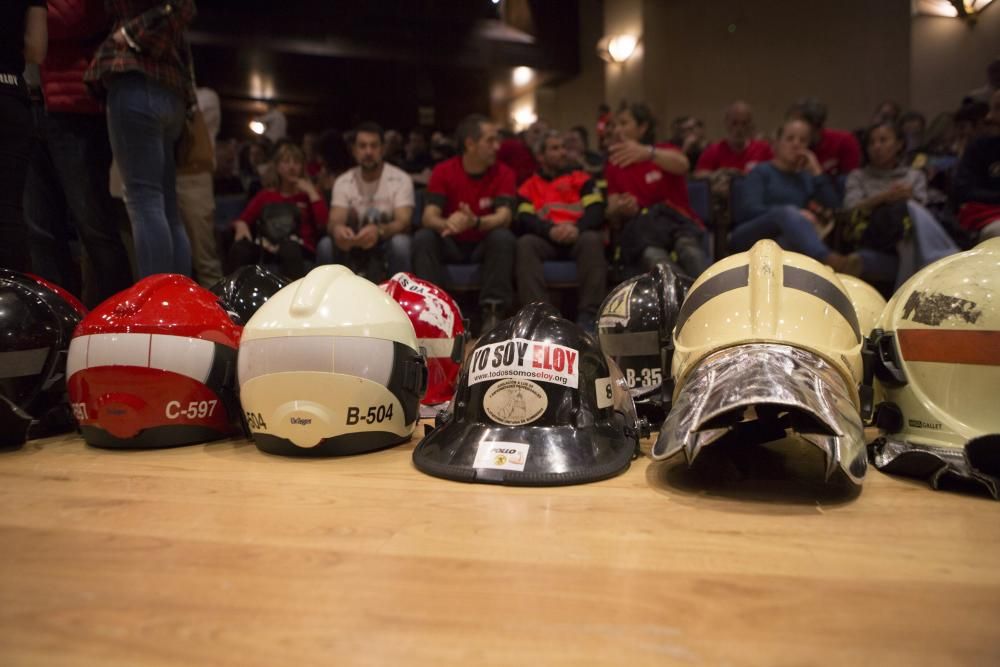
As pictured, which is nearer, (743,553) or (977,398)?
(743,553)

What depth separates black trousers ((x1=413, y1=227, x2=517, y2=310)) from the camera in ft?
13.5

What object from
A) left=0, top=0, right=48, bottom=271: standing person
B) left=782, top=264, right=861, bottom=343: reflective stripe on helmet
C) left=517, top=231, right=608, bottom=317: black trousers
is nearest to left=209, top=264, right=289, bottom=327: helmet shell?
left=0, top=0, right=48, bottom=271: standing person

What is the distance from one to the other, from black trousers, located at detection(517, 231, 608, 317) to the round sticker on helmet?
8.14 ft

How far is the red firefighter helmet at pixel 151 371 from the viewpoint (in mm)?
1906

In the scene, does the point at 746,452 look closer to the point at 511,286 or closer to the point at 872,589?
the point at 872,589

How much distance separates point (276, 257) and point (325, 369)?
2.87 metres

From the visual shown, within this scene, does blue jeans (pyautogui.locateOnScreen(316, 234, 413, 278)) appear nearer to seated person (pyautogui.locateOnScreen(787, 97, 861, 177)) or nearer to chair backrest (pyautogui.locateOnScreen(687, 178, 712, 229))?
chair backrest (pyautogui.locateOnScreen(687, 178, 712, 229))

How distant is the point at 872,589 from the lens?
1048 millimetres

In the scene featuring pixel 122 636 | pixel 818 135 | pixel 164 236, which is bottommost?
pixel 122 636

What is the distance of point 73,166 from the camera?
104 inches

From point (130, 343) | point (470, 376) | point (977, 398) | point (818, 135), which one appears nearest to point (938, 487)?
point (977, 398)

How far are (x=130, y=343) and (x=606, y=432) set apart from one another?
133cm

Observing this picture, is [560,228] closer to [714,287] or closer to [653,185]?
[653,185]

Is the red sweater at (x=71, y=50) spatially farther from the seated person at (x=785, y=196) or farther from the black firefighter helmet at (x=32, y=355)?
the seated person at (x=785, y=196)
